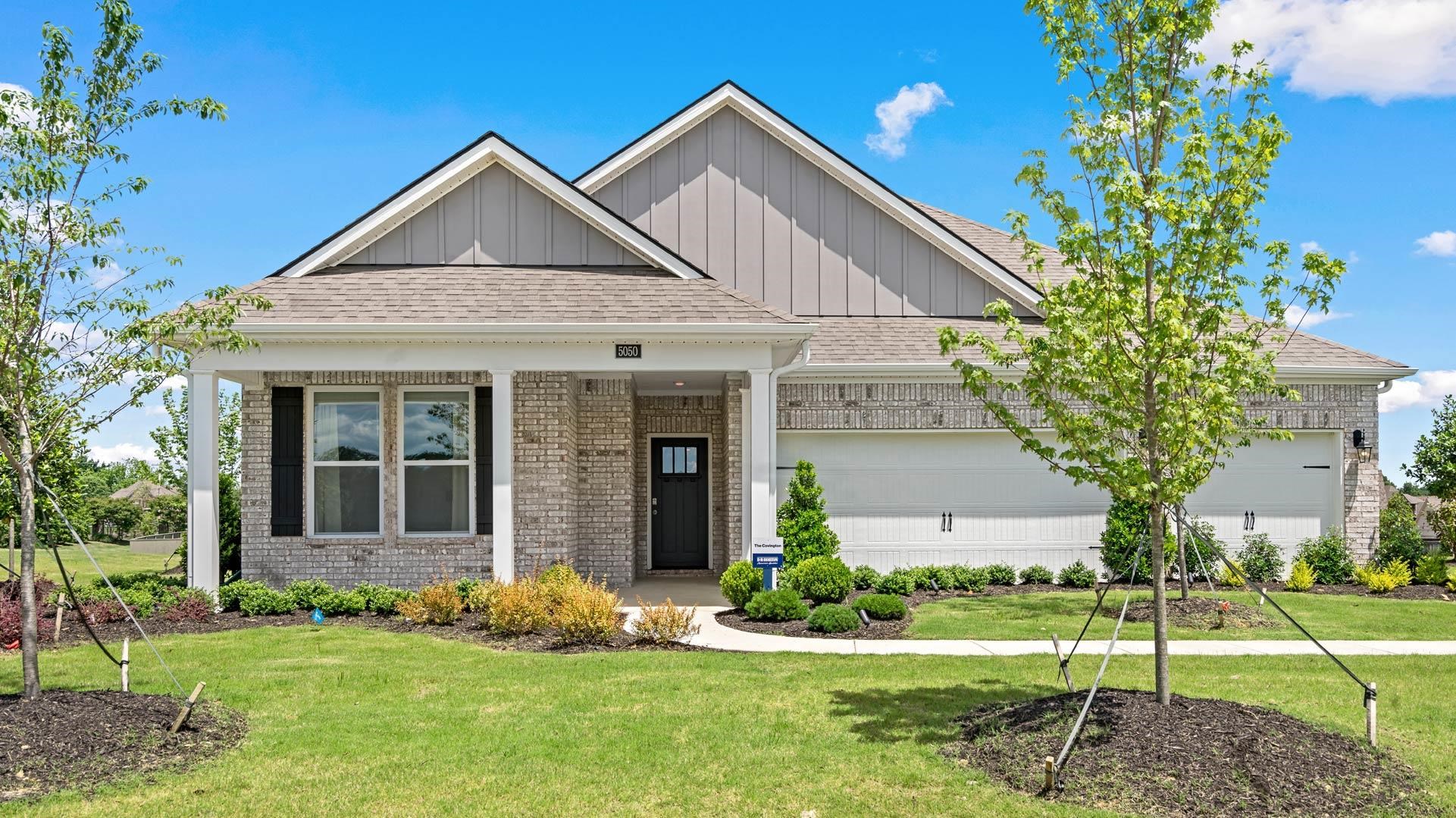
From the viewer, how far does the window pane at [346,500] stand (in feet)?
44.0

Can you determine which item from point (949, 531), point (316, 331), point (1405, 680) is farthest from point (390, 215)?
point (1405, 680)

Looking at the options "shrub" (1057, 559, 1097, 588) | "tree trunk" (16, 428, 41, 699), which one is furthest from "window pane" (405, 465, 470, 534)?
"shrub" (1057, 559, 1097, 588)

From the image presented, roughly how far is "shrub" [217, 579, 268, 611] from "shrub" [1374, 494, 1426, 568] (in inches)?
607

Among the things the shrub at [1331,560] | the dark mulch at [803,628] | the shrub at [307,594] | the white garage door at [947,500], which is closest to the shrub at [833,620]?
the dark mulch at [803,628]

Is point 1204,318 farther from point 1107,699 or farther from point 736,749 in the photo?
point 736,749

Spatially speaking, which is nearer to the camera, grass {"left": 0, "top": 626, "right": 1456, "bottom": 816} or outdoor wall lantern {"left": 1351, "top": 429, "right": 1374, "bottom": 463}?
grass {"left": 0, "top": 626, "right": 1456, "bottom": 816}

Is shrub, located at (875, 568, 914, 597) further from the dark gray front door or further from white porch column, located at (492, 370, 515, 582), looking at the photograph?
white porch column, located at (492, 370, 515, 582)

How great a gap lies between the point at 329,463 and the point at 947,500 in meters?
8.44

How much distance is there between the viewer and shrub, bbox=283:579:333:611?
12148 millimetres

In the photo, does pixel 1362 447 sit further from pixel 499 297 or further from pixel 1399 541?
pixel 499 297

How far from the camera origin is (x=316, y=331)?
11875mm

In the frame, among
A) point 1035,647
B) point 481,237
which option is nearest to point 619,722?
point 1035,647

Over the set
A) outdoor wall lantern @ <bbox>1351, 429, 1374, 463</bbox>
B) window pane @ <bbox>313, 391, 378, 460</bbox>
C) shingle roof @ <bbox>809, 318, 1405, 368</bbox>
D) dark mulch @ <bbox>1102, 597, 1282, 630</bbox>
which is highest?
shingle roof @ <bbox>809, 318, 1405, 368</bbox>

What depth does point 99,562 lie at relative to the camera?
988 inches
